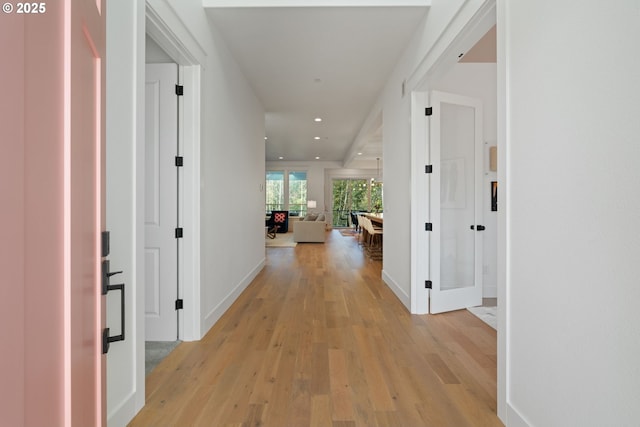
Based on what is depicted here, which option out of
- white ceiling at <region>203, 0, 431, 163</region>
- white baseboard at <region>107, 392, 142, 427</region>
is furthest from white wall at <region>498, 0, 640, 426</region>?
white baseboard at <region>107, 392, 142, 427</region>

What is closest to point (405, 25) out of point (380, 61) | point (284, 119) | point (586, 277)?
point (380, 61)

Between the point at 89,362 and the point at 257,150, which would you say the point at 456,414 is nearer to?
the point at 89,362

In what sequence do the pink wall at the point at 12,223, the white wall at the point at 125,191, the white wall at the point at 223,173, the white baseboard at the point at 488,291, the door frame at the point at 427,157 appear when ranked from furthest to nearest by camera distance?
the white baseboard at the point at 488,291 < the white wall at the point at 223,173 < the door frame at the point at 427,157 < the white wall at the point at 125,191 < the pink wall at the point at 12,223

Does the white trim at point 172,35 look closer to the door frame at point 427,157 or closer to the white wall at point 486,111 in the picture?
the door frame at point 427,157

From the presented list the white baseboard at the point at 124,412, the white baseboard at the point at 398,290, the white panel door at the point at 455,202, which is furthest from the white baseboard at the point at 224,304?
the white panel door at the point at 455,202

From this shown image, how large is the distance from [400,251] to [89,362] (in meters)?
3.42

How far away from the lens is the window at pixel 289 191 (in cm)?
1386

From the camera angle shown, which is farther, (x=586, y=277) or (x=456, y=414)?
(x=456, y=414)

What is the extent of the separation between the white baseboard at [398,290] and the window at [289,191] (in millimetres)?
9434

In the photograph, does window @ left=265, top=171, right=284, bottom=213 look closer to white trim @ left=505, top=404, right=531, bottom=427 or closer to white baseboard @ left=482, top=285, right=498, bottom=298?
white baseboard @ left=482, top=285, right=498, bottom=298

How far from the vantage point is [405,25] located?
10.2 ft

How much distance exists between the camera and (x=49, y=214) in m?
0.61

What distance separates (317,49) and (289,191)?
1037 centimetres

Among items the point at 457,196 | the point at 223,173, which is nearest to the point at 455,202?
the point at 457,196
